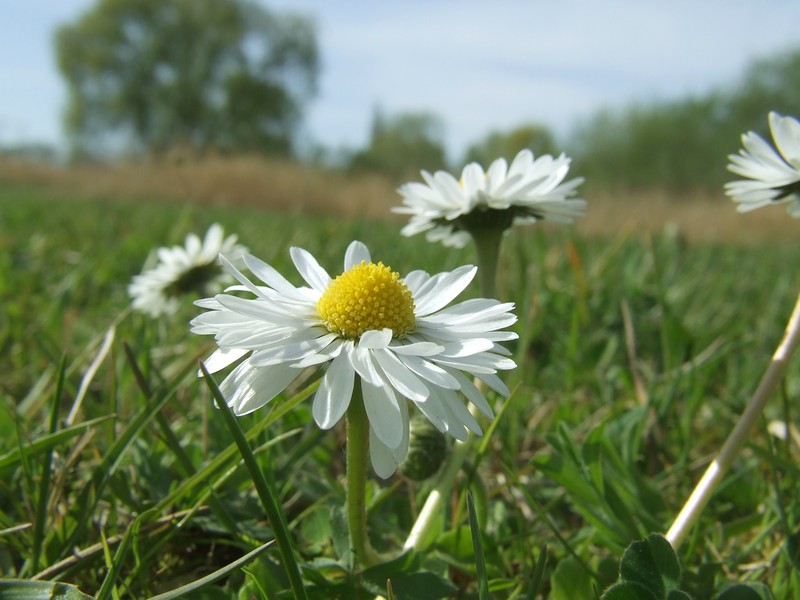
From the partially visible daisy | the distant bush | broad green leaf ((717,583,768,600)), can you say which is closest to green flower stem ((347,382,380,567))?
broad green leaf ((717,583,768,600))

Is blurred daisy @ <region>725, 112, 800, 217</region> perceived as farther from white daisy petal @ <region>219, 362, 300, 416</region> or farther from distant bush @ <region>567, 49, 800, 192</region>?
distant bush @ <region>567, 49, 800, 192</region>

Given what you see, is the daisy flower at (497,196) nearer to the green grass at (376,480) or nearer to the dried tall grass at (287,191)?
the green grass at (376,480)

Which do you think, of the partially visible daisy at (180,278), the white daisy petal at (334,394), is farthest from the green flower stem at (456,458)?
the partially visible daisy at (180,278)

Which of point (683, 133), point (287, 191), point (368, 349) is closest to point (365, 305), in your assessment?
point (368, 349)

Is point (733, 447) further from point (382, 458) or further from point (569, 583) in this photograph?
point (382, 458)

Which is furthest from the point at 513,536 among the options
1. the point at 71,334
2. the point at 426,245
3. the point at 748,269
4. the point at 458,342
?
the point at 748,269

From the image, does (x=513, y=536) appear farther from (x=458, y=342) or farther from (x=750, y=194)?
(x=750, y=194)
